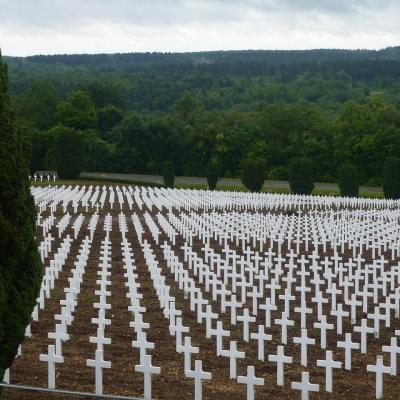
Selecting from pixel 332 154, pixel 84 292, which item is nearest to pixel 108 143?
pixel 332 154

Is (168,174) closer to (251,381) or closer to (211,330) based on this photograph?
(211,330)

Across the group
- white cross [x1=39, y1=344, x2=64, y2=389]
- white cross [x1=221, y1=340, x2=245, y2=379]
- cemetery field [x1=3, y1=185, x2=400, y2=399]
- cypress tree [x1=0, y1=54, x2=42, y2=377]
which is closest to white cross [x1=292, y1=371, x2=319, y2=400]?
cemetery field [x1=3, y1=185, x2=400, y2=399]

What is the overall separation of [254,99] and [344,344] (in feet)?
435

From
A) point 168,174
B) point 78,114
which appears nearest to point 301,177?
point 168,174

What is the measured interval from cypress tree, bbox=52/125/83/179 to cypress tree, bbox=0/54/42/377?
52.3m

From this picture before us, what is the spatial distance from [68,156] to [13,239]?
5285 centimetres

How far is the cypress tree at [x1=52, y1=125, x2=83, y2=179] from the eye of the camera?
5878 centimetres

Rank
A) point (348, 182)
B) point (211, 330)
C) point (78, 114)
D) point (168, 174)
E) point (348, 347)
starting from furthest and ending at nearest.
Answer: point (78, 114)
point (168, 174)
point (348, 182)
point (211, 330)
point (348, 347)

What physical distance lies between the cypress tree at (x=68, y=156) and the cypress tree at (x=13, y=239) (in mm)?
52259

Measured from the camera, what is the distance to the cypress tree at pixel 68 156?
2314 inches

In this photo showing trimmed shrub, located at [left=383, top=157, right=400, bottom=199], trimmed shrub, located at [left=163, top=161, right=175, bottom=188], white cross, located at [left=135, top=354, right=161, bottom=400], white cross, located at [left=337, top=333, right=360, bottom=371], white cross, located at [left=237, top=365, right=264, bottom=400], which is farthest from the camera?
trimmed shrub, located at [left=163, top=161, right=175, bottom=188]

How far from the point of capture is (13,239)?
685 cm

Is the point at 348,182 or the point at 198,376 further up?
the point at 198,376

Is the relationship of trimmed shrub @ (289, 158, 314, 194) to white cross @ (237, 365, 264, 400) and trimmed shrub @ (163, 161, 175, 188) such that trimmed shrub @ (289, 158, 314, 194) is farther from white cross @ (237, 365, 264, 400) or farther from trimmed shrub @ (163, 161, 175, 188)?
white cross @ (237, 365, 264, 400)
